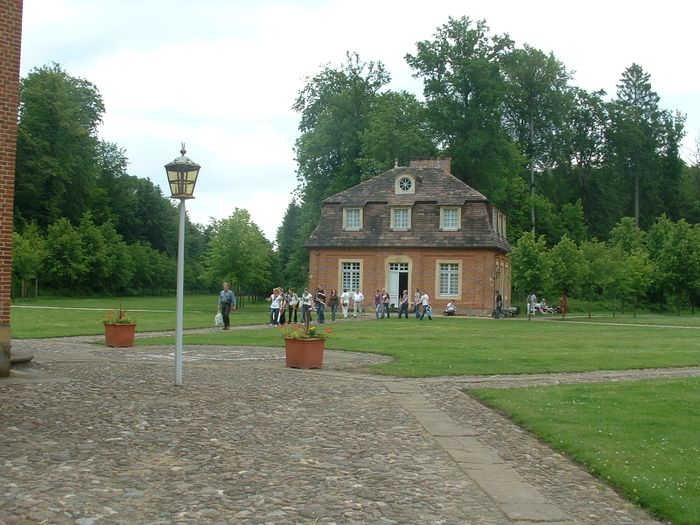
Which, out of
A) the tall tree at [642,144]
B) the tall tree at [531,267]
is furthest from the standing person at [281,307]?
the tall tree at [642,144]

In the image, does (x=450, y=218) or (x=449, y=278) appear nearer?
(x=449, y=278)

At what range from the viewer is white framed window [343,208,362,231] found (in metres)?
52.1

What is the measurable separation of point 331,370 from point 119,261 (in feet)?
209

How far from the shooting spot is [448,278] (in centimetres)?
5062

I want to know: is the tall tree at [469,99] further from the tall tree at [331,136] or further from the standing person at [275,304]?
the standing person at [275,304]

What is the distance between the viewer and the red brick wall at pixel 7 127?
13508mm

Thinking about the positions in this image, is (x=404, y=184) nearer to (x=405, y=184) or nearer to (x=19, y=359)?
(x=405, y=184)

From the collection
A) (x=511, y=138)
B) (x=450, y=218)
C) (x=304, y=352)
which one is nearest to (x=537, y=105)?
(x=511, y=138)

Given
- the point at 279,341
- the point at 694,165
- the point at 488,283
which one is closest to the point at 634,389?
the point at 279,341

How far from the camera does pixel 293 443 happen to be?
9.05m

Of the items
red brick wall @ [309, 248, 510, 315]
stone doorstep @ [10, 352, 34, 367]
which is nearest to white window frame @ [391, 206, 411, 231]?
red brick wall @ [309, 248, 510, 315]

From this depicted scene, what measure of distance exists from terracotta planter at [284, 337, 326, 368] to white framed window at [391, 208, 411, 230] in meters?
34.7

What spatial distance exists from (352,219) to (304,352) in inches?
1407

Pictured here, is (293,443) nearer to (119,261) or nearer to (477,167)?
(477,167)
